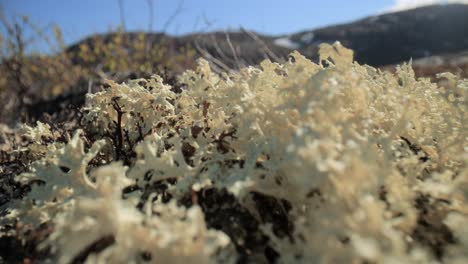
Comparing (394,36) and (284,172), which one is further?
(394,36)

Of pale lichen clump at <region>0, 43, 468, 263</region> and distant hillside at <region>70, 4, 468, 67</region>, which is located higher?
distant hillside at <region>70, 4, 468, 67</region>

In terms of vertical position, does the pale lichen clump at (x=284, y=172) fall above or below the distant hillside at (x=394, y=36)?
below

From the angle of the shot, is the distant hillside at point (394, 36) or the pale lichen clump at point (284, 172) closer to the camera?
the pale lichen clump at point (284, 172)

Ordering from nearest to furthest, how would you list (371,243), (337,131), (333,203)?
1. (371,243)
2. (333,203)
3. (337,131)

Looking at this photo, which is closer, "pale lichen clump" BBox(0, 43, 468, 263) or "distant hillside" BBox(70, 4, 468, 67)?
"pale lichen clump" BBox(0, 43, 468, 263)

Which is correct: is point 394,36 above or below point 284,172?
above

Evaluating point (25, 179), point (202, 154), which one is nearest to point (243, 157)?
point (202, 154)

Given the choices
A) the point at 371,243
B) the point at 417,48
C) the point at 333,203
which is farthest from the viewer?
the point at 417,48

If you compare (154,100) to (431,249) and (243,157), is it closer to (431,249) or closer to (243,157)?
(243,157)
